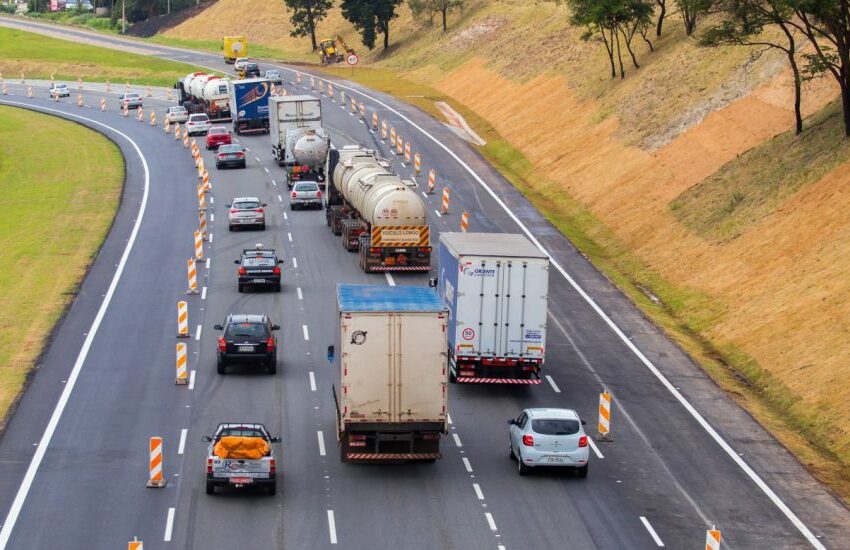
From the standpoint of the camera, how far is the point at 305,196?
2773 inches

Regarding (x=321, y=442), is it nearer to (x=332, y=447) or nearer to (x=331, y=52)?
(x=332, y=447)

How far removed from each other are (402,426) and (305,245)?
3010cm

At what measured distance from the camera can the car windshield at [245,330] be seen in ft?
137

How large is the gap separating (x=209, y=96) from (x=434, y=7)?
3898 cm

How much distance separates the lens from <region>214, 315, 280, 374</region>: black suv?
1644 inches

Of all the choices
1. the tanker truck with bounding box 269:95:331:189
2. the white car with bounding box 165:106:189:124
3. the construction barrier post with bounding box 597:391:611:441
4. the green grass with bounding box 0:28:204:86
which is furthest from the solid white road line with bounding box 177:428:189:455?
the green grass with bounding box 0:28:204:86

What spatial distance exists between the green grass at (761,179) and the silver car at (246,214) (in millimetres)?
19203

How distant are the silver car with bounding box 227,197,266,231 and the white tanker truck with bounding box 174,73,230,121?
41603mm

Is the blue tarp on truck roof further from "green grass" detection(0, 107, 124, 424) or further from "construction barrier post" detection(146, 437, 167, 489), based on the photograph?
"green grass" detection(0, 107, 124, 424)

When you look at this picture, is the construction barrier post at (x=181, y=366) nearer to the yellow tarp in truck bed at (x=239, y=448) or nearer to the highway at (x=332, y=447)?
the highway at (x=332, y=447)

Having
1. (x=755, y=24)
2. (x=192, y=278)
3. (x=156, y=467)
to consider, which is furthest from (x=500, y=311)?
(x=755, y=24)

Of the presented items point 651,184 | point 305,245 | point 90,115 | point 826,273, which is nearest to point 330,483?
point 826,273

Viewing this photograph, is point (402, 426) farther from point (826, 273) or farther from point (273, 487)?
point (826, 273)

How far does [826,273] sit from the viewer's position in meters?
48.1
